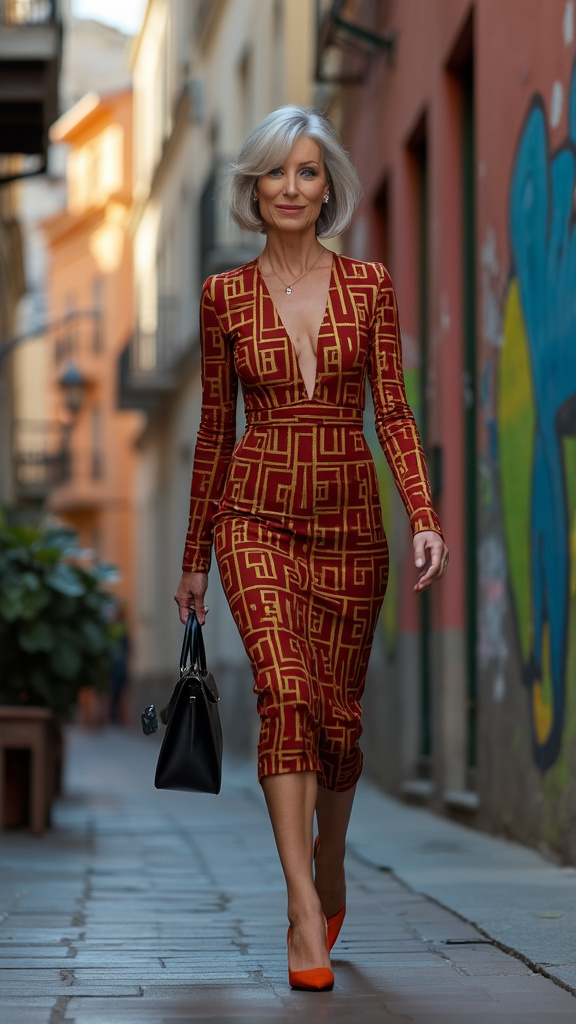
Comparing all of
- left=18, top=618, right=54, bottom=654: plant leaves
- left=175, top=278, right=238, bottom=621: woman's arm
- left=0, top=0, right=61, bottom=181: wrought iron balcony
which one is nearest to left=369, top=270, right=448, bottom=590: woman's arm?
left=175, top=278, right=238, bottom=621: woman's arm

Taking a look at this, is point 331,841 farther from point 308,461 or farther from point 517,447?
point 517,447

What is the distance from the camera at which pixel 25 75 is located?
44.0 feet

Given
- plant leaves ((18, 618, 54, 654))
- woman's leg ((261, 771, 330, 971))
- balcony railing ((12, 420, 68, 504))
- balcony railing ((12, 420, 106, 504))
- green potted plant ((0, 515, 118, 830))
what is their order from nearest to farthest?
woman's leg ((261, 771, 330, 971)) → green potted plant ((0, 515, 118, 830)) → plant leaves ((18, 618, 54, 654)) → balcony railing ((12, 420, 68, 504)) → balcony railing ((12, 420, 106, 504))

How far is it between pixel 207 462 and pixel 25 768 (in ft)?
16.4

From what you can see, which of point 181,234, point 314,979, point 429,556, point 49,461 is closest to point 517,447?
point 429,556

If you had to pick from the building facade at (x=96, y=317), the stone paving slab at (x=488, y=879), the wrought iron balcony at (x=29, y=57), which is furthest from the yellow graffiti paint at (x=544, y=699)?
the building facade at (x=96, y=317)

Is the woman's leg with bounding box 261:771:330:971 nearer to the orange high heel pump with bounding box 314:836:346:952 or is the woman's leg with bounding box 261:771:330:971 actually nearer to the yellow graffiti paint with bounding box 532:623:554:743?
the orange high heel pump with bounding box 314:836:346:952

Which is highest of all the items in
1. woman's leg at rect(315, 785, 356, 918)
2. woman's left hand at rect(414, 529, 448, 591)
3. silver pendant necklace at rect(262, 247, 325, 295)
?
silver pendant necklace at rect(262, 247, 325, 295)

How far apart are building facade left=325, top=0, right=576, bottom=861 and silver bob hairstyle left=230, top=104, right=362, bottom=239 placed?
7.06ft

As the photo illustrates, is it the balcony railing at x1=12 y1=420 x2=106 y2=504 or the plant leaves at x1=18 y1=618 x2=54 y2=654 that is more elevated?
the balcony railing at x1=12 y1=420 x2=106 y2=504

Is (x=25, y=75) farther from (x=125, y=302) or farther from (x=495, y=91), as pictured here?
(x=125, y=302)

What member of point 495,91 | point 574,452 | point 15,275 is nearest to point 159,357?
point 15,275

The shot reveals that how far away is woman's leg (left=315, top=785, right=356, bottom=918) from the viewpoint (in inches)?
175

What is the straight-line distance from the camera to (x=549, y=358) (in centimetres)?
696
